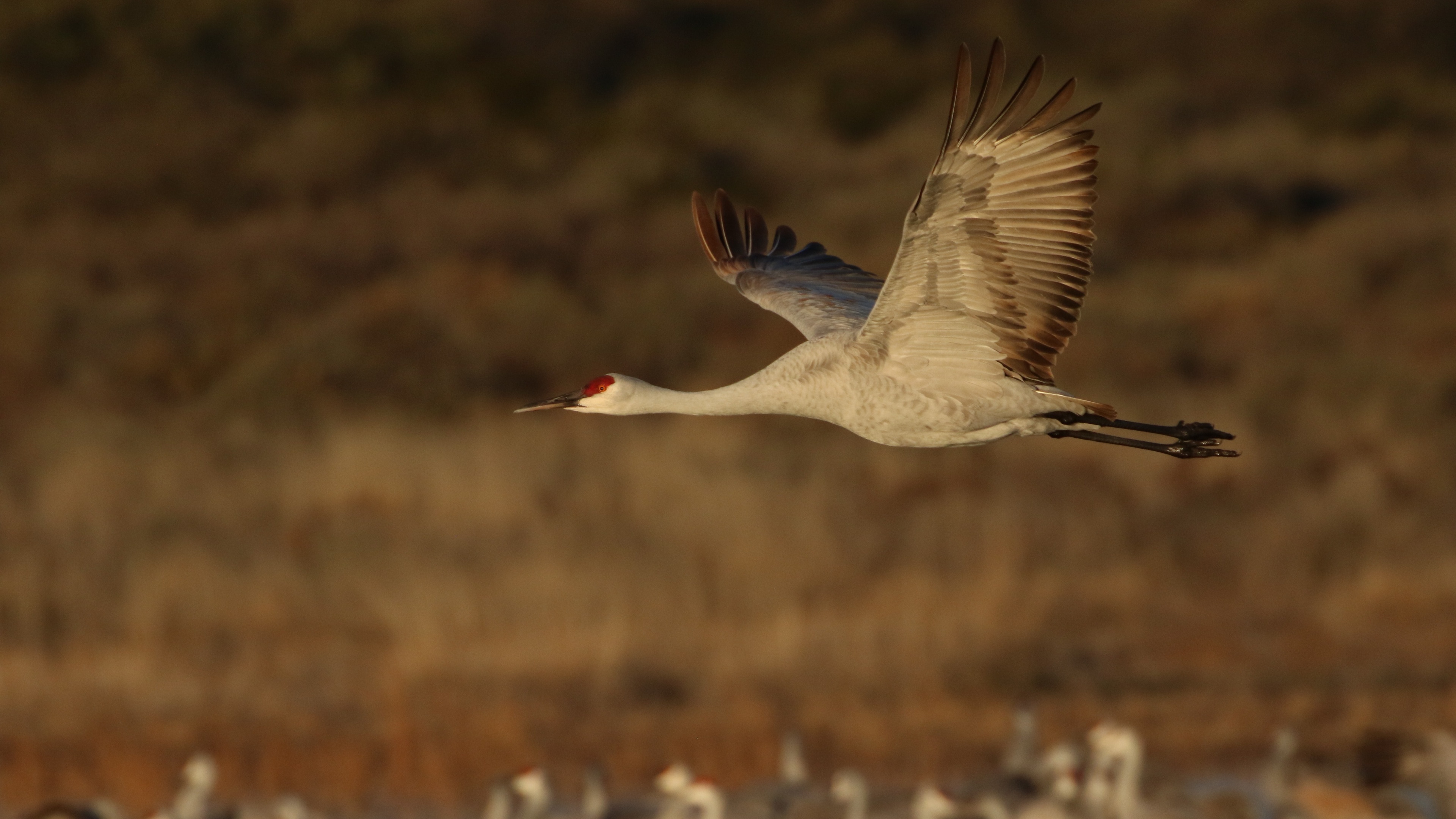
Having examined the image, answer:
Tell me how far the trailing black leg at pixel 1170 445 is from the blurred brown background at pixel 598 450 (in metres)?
5.50

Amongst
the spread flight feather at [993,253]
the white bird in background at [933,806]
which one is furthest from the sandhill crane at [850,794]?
the spread flight feather at [993,253]

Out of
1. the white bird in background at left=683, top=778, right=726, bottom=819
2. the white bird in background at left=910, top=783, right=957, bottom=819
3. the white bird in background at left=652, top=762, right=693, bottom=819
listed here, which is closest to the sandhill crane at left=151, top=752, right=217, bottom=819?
the white bird in background at left=652, top=762, right=693, bottom=819

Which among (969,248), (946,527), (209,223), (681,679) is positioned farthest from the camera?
(209,223)

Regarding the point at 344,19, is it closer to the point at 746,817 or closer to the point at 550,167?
the point at 550,167

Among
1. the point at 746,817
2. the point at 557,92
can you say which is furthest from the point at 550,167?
the point at 746,817

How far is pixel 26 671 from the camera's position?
13.1 metres

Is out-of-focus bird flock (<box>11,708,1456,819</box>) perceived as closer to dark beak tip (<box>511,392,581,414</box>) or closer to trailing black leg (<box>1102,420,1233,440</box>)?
trailing black leg (<box>1102,420,1233,440</box>)

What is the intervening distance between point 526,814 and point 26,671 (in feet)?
13.7

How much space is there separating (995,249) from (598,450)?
11.2m

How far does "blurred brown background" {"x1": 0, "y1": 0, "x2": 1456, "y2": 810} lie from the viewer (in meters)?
13.0

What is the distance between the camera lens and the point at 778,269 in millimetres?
8477

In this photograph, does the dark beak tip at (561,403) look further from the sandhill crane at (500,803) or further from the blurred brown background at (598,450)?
the blurred brown background at (598,450)

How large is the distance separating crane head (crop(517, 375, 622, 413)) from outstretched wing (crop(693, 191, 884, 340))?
823 millimetres

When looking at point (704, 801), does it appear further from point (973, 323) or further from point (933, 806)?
point (973, 323)
